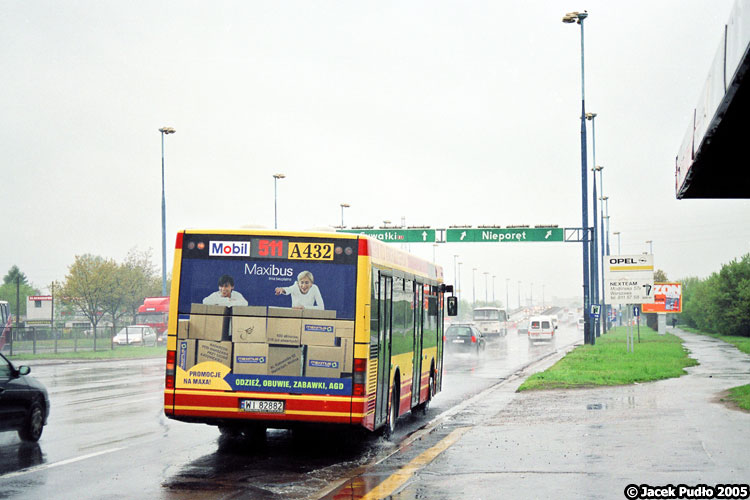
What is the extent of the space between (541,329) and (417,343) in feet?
172

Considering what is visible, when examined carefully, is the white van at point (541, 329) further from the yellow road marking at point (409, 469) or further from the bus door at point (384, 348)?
the bus door at point (384, 348)

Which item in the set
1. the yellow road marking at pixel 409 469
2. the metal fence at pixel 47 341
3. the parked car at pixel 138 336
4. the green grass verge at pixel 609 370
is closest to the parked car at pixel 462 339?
the green grass verge at pixel 609 370

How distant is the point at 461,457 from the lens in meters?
10.9

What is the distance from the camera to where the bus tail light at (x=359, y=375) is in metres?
11.2

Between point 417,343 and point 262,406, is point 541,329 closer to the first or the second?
point 417,343

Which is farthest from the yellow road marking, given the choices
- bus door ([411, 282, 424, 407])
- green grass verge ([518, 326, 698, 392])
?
green grass verge ([518, 326, 698, 392])

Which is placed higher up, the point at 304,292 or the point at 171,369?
the point at 304,292

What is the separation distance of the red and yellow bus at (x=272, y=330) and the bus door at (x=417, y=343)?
3453mm

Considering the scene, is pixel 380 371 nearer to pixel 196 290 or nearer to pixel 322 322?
pixel 322 322

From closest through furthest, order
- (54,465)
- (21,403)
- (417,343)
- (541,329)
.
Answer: (54,465)
(21,403)
(417,343)
(541,329)

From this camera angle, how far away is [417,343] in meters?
15.6

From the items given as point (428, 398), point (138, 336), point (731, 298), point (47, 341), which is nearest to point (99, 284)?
point (138, 336)

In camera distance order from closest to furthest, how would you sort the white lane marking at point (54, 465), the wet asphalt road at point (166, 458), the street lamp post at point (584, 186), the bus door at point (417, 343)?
the wet asphalt road at point (166, 458), the white lane marking at point (54, 465), the bus door at point (417, 343), the street lamp post at point (584, 186)

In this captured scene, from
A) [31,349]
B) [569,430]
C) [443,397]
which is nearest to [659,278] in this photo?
[31,349]
